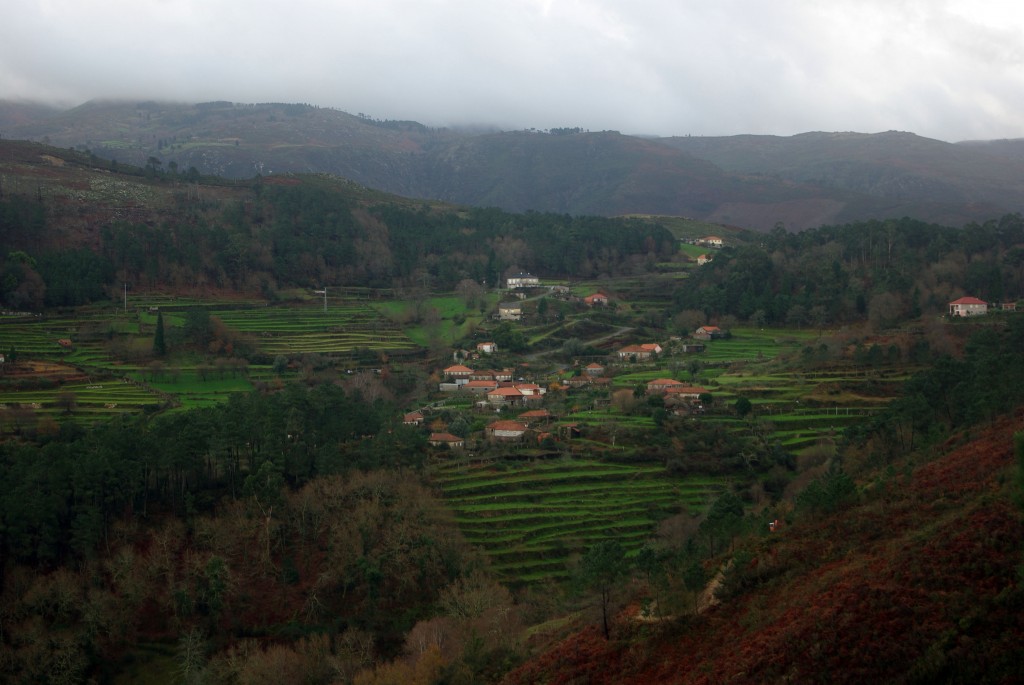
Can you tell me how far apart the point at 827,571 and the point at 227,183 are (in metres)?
74.5

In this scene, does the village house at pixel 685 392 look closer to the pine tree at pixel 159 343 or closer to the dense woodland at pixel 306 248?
the pine tree at pixel 159 343

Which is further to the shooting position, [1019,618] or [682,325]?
[682,325]

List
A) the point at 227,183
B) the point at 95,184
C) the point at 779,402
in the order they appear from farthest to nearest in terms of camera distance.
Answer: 1. the point at 227,183
2. the point at 95,184
3. the point at 779,402

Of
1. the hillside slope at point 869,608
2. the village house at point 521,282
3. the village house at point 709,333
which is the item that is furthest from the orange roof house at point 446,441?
the village house at point 521,282

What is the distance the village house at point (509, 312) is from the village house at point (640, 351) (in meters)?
10.2

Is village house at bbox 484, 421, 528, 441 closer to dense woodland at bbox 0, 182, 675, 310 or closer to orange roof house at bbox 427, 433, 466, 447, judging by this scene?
orange roof house at bbox 427, 433, 466, 447

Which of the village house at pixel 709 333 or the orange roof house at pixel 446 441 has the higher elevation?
the village house at pixel 709 333

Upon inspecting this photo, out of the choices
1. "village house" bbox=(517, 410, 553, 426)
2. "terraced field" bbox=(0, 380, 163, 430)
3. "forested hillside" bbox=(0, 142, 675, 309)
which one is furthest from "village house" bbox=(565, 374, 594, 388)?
"forested hillside" bbox=(0, 142, 675, 309)

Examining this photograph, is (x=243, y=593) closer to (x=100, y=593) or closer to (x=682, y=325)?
(x=100, y=593)

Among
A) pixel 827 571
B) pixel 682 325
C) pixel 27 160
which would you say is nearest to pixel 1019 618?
pixel 827 571

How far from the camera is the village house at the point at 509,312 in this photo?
66.1 meters

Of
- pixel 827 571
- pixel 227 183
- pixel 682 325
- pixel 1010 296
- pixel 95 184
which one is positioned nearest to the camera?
pixel 827 571

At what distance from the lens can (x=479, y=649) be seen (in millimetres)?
22656

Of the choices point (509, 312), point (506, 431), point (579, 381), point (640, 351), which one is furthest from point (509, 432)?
point (509, 312)
